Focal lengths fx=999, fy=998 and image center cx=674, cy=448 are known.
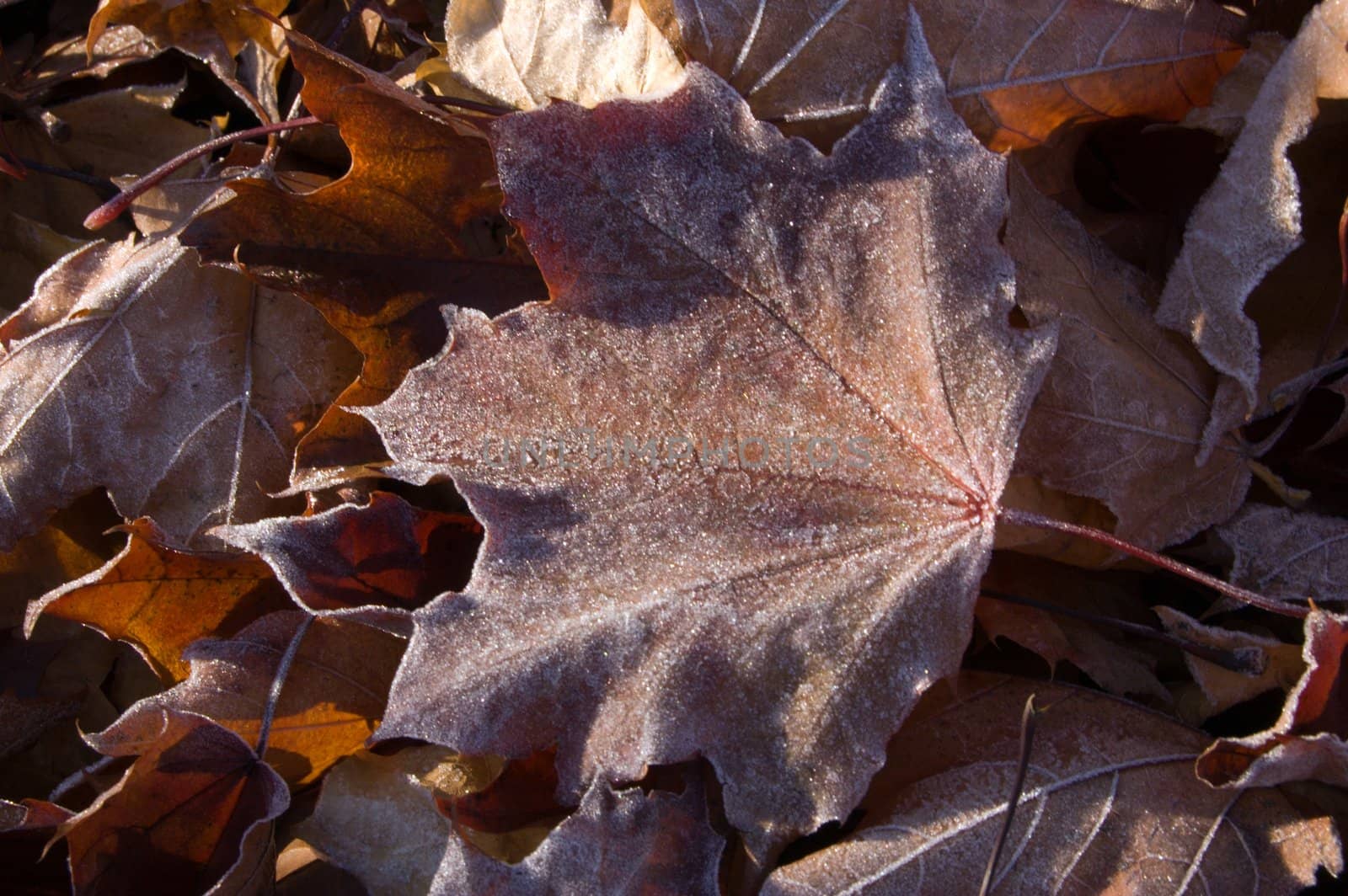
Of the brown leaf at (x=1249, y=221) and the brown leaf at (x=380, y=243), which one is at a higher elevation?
the brown leaf at (x=1249, y=221)

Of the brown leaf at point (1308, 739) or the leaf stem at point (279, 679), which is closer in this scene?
the brown leaf at point (1308, 739)

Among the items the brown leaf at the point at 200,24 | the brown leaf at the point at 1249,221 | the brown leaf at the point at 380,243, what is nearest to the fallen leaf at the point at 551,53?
the brown leaf at the point at 380,243

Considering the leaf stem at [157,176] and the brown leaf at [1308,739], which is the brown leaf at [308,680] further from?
the brown leaf at [1308,739]

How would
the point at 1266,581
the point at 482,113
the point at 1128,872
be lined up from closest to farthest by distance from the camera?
the point at 1128,872, the point at 1266,581, the point at 482,113

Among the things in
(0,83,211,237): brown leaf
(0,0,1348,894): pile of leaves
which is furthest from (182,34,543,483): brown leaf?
(0,83,211,237): brown leaf

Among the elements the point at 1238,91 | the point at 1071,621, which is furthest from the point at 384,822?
the point at 1238,91

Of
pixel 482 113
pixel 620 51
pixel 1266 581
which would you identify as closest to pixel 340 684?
pixel 482 113

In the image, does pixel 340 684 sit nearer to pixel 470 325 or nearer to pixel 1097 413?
pixel 470 325
